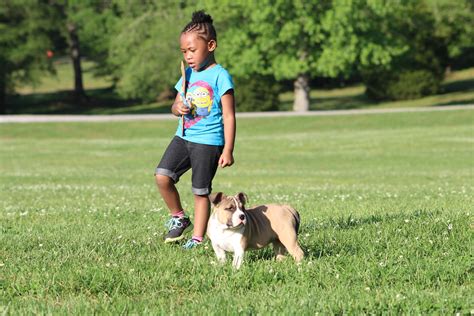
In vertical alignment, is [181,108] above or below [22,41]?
above

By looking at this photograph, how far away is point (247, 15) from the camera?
56.5 meters

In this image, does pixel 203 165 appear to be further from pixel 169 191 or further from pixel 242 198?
pixel 242 198

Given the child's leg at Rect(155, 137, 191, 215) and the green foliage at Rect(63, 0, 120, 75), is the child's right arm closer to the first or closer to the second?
the child's leg at Rect(155, 137, 191, 215)

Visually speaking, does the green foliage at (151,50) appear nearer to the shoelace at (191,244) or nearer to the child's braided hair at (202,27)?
the child's braided hair at (202,27)

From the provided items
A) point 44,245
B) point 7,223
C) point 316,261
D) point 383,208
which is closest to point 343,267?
point 316,261

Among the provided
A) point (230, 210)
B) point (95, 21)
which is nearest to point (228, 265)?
point (230, 210)

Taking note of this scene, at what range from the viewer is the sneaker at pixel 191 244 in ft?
25.9

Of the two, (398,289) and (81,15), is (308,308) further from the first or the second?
(81,15)

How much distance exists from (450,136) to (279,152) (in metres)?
9.70

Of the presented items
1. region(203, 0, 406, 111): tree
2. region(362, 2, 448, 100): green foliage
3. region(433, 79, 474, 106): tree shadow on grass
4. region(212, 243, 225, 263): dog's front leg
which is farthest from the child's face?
region(362, 2, 448, 100): green foliage

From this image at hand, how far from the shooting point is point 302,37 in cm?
5566

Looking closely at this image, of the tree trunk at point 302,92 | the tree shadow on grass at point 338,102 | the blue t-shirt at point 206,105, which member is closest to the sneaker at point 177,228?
the blue t-shirt at point 206,105

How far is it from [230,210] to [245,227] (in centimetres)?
22

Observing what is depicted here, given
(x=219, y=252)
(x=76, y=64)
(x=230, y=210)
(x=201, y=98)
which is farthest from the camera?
(x=76, y=64)
